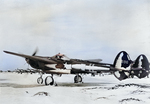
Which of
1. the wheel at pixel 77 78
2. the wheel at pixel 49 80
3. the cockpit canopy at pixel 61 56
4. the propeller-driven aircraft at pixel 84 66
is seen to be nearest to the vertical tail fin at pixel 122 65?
the propeller-driven aircraft at pixel 84 66

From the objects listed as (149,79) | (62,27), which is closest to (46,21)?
(62,27)

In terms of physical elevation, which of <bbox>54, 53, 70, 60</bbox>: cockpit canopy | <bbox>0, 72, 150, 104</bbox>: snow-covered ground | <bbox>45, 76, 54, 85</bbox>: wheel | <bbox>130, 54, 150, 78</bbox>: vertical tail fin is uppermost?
<bbox>54, 53, 70, 60</bbox>: cockpit canopy

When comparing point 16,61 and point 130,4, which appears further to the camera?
point 130,4

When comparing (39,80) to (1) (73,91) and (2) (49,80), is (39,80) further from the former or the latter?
(1) (73,91)

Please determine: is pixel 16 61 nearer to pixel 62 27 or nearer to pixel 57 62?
pixel 57 62

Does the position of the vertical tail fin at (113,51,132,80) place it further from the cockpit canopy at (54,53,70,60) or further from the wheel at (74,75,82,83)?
the cockpit canopy at (54,53,70,60)

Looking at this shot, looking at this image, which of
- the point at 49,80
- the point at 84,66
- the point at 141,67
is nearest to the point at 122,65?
the point at 141,67

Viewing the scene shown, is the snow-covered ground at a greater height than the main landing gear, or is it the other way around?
the main landing gear

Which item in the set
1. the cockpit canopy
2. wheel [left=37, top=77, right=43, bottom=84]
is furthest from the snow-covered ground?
the cockpit canopy
